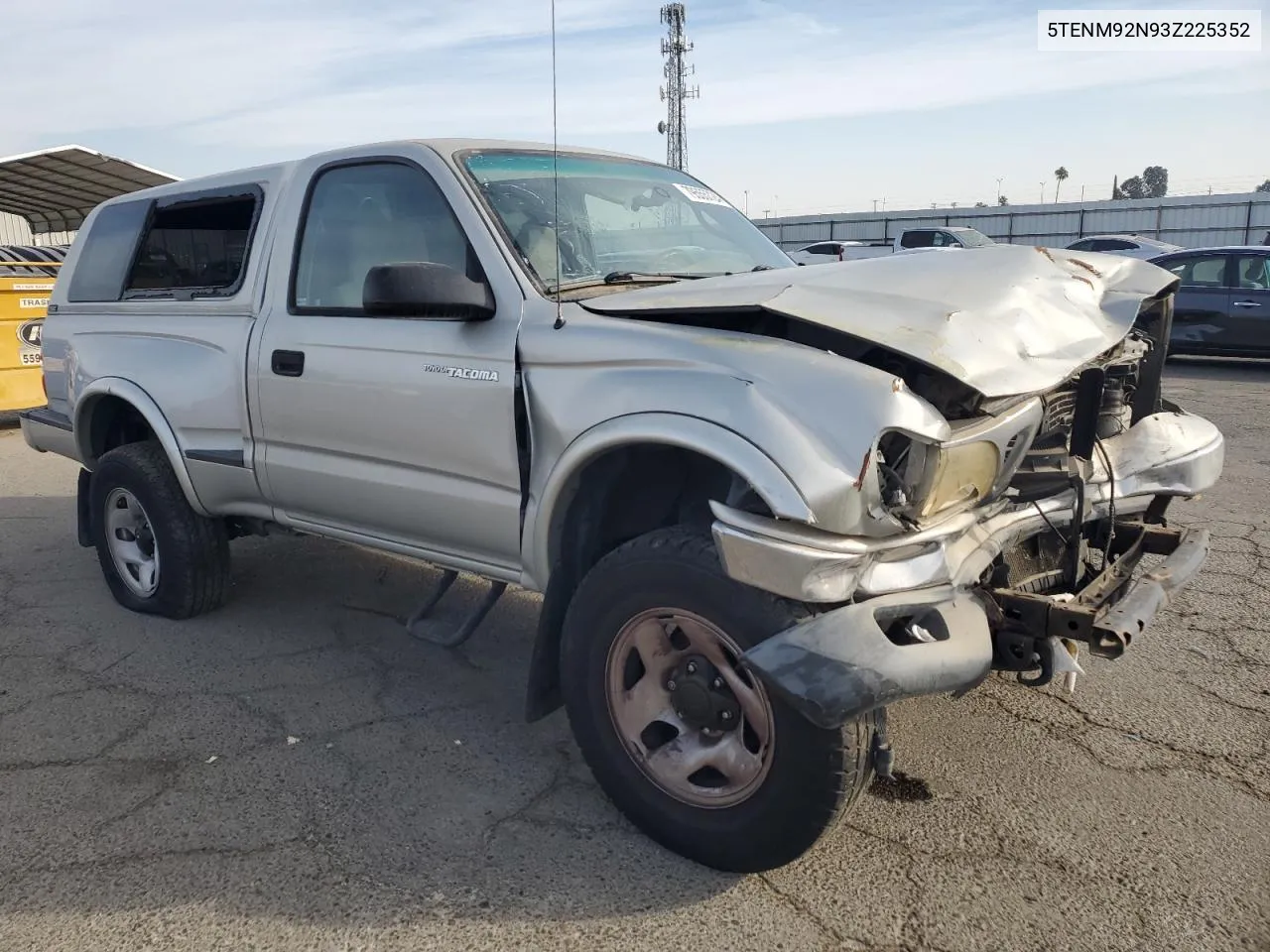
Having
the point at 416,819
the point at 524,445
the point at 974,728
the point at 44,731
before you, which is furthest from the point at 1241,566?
the point at 44,731

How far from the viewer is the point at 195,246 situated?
4.56m

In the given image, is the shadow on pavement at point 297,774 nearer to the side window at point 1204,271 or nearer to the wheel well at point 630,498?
the wheel well at point 630,498

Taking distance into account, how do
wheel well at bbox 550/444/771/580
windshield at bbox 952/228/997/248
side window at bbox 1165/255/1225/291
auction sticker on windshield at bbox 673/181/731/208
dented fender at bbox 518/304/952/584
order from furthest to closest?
windshield at bbox 952/228/997/248
side window at bbox 1165/255/1225/291
auction sticker on windshield at bbox 673/181/731/208
wheel well at bbox 550/444/771/580
dented fender at bbox 518/304/952/584

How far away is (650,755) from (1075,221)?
34.2 metres

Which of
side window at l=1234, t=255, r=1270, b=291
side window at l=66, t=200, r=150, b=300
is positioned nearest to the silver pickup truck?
side window at l=66, t=200, r=150, b=300

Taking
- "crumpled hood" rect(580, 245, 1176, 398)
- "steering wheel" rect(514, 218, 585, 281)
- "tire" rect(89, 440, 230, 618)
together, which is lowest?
"tire" rect(89, 440, 230, 618)

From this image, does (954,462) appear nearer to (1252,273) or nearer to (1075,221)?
(1252,273)

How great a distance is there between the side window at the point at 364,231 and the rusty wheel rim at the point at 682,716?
1353 mm

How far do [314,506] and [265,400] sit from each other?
1.48ft

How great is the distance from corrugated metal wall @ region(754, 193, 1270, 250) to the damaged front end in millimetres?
28023

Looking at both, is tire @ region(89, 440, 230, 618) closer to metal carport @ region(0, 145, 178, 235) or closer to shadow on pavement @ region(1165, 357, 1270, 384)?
shadow on pavement @ region(1165, 357, 1270, 384)

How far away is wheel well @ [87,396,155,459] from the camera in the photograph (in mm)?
4820

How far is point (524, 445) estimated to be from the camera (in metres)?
3.07

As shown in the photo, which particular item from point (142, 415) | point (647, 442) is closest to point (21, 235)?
point (142, 415)
